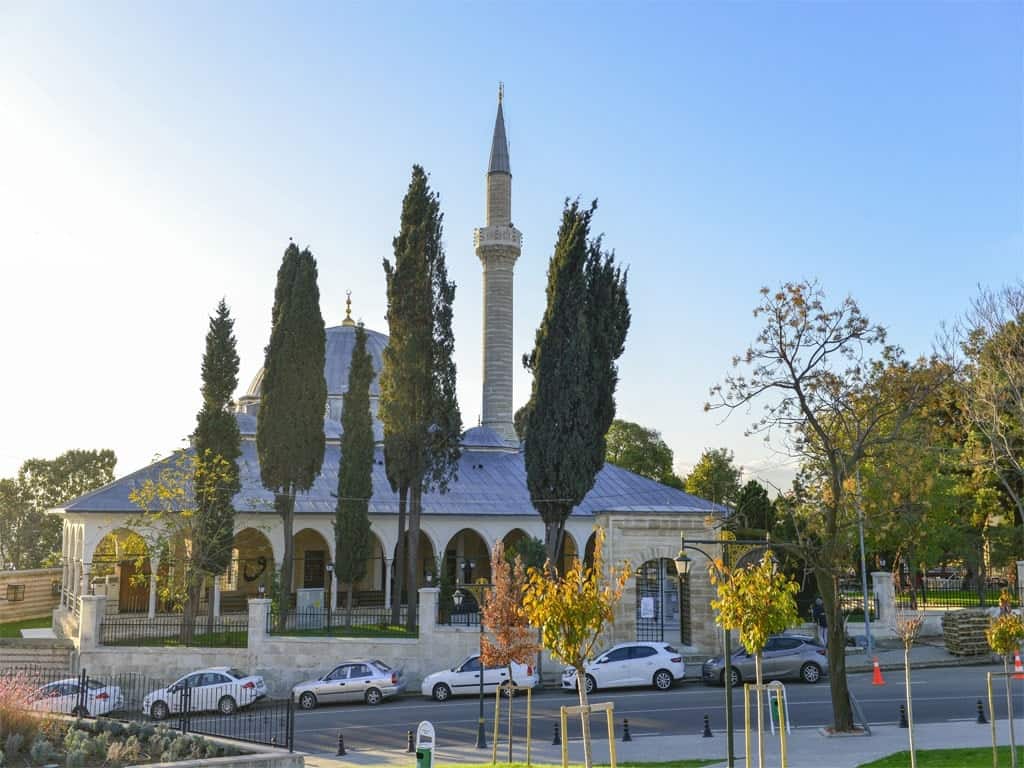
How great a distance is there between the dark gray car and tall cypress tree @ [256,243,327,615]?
13771 mm

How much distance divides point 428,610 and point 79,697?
Result: 9696mm

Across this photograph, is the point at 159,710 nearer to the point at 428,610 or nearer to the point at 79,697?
the point at 79,697

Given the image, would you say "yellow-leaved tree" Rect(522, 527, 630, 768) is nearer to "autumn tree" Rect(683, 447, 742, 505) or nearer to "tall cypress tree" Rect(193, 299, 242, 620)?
"tall cypress tree" Rect(193, 299, 242, 620)

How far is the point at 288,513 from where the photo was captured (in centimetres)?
2958

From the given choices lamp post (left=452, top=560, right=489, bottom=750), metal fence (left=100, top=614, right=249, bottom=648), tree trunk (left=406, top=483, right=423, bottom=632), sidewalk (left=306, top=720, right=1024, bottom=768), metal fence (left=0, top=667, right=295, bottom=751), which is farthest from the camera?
tree trunk (left=406, top=483, right=423, bottom=632)

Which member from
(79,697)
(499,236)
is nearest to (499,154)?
(499,236)

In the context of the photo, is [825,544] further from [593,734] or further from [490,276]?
[490,276]

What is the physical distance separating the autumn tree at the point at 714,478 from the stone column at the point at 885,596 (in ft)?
81.8

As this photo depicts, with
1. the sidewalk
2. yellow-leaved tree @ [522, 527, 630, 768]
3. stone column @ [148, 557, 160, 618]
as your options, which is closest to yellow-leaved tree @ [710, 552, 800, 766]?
yellow-leaved tree @ [522, 527, 630, 768]

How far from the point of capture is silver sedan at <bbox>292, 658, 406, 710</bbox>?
22.7 meters

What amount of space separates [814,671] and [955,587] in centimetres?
1566

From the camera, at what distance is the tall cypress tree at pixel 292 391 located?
2931 cm

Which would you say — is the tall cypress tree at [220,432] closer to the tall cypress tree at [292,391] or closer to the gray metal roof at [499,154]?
the tall cypress tree at [292,391]

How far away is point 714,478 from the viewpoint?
5734 cm
